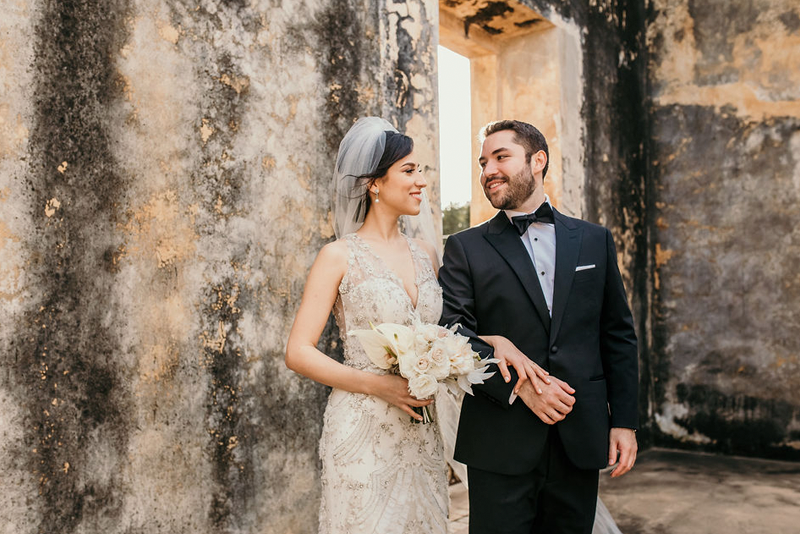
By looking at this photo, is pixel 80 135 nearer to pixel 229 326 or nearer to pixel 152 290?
pixel 152 290

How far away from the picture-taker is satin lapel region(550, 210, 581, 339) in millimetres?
2307

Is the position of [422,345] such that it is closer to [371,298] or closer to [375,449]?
[371,298]

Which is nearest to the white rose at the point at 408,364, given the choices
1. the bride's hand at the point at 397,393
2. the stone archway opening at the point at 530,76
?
the bride's hand at the point at 397,393

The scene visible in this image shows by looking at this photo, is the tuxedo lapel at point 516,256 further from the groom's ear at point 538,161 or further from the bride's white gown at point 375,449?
the bride's white gown at point 375,449

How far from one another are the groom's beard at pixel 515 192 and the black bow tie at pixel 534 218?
0.21ft

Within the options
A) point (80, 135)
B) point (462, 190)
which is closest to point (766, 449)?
point (462, 190)

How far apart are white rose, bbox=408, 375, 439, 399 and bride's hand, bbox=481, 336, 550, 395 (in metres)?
0.27

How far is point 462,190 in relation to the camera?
19.1 feet

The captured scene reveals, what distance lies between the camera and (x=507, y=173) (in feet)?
8.22

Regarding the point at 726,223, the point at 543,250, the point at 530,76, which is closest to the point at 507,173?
the point at 543,250

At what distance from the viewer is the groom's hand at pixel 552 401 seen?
219 cm

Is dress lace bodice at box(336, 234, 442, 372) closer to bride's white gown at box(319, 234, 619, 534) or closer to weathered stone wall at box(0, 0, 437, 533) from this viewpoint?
bride's white gown at box(319, 234, 619, 534)

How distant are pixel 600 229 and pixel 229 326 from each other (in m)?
1.70

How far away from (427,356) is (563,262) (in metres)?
0.64
